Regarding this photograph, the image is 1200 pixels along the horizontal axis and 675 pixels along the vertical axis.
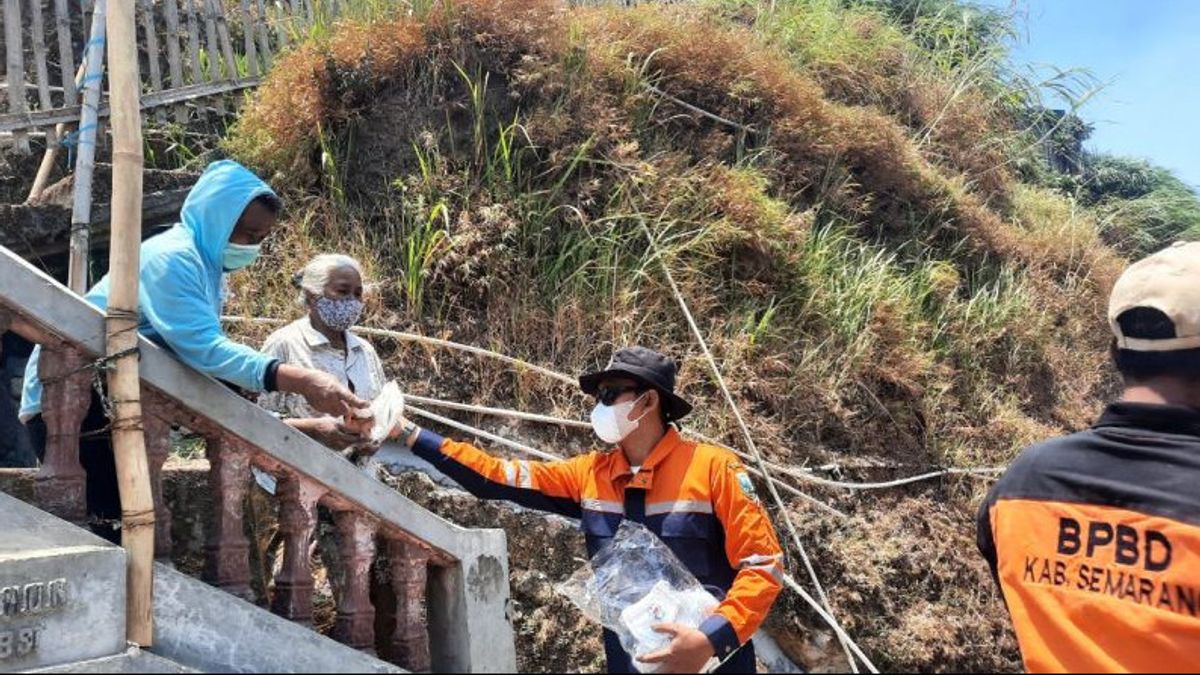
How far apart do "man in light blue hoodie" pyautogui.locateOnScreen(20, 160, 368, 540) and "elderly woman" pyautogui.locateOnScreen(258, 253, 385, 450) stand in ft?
1.98

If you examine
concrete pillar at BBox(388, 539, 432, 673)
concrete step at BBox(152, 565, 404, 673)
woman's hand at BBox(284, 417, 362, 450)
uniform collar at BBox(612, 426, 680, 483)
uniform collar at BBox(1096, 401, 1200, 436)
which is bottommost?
concrete pillar at BBox(388, 539, 432, 673)

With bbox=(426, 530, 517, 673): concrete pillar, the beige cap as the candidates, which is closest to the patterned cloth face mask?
bbox=(426, 530, 517, 673): concrete pillar

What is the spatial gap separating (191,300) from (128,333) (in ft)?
0.87

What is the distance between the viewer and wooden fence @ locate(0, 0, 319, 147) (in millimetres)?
5219

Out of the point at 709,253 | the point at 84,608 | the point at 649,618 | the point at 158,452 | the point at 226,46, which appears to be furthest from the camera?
the point at 226,46

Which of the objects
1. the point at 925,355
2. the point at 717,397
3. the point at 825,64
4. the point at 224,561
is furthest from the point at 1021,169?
the point at 224,561

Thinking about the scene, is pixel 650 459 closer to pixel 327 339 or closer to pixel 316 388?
pixel 316 388

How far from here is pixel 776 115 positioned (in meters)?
6.73

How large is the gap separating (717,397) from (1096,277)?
14.2 feet

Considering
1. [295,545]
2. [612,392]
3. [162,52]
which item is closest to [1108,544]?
[612,392]

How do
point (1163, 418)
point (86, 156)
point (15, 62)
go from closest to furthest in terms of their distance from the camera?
1. point (1163, 418)
2. point (86, 156)
3. point (15, 62)

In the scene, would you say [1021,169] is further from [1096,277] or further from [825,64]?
[825,64]

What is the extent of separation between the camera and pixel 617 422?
2943mm

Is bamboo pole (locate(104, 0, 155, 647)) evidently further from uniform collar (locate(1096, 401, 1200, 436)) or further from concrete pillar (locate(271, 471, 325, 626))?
uniform collar (locate(1096, 401, 1200, 436))
